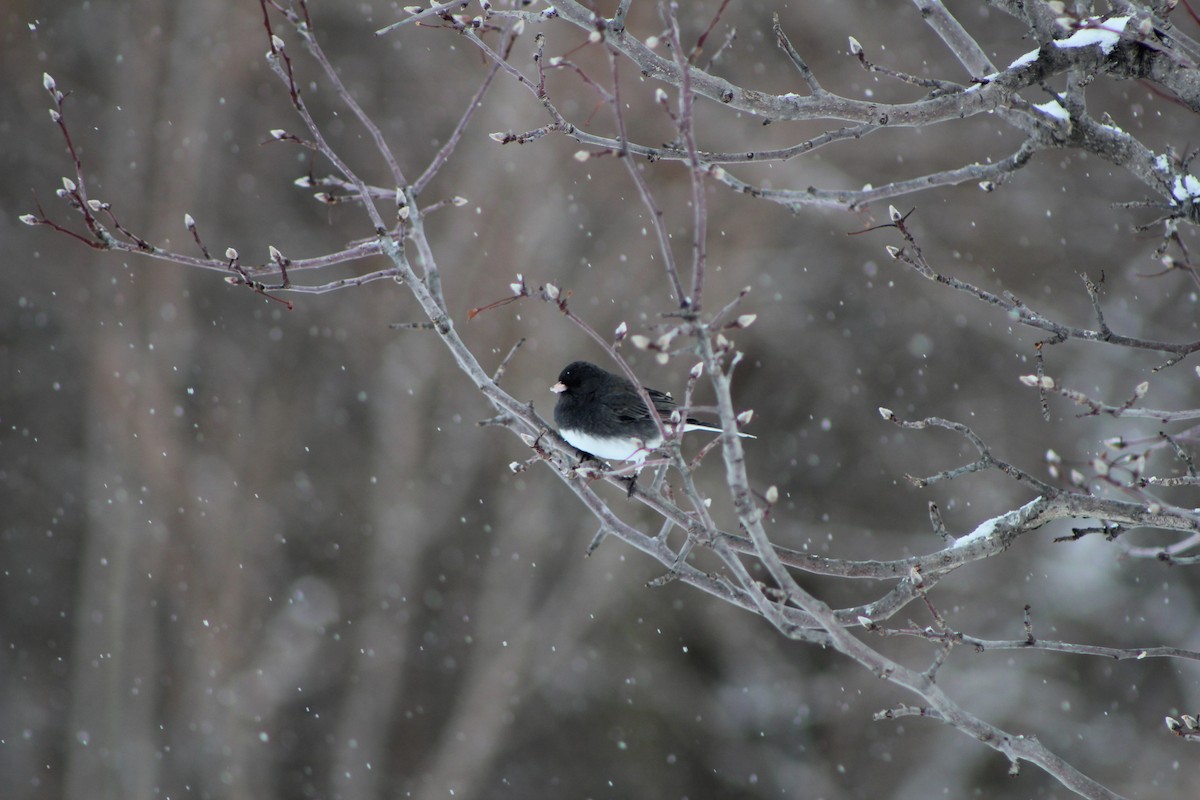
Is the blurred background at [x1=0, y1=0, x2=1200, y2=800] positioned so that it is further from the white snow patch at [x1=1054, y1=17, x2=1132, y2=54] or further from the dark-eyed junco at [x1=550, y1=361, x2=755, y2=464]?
the white snow patch at [x1=1054, y1=17, x2=1132, y2=54]

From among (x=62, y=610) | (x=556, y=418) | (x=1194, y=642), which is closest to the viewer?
(x=556, y=418)

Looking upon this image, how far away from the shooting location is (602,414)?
3.52 metres

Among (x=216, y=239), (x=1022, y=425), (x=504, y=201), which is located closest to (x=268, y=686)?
(x=216, y=239)

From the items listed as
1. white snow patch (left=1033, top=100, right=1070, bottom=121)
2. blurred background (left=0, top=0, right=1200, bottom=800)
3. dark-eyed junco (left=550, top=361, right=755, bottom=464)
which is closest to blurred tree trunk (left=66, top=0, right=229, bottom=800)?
blurred background (left=0, top=0, right=1200, bottom=800)

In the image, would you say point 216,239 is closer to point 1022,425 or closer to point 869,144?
point 869,144

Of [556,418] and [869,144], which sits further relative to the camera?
A: [869,144]

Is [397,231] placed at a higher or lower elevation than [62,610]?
higher

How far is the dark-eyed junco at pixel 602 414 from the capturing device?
3.44m

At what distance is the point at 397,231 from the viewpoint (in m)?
2.13

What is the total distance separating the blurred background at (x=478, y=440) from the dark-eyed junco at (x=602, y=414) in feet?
14.0

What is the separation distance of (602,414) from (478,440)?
5182 mm

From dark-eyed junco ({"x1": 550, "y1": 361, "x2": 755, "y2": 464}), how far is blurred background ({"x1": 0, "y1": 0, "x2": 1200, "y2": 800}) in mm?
4275

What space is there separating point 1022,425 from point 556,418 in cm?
576

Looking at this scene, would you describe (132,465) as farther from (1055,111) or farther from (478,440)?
(1055,111)
